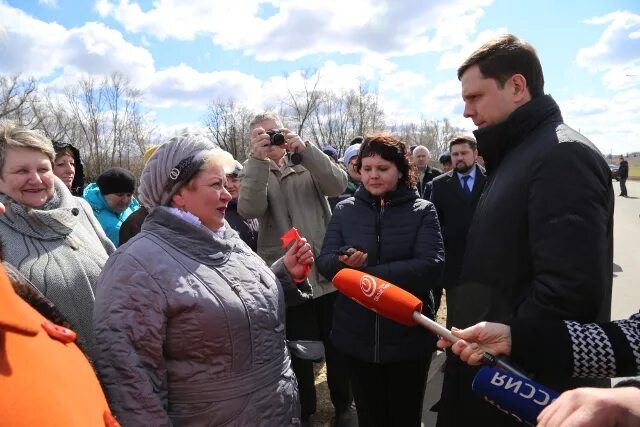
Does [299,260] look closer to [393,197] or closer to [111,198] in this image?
[393,197]

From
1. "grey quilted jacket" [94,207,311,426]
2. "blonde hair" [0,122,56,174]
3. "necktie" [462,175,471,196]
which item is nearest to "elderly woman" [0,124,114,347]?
"blonde hair" [0,122,56,174]

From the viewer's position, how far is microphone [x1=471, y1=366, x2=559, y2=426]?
1252mm

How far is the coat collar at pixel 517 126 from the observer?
6.09 feet

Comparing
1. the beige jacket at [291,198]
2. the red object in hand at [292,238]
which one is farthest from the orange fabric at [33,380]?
the beige jacket at [291,198]

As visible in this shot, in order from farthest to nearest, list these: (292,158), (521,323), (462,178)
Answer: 1. (462,178)
2. (292,158)
3. (521,323)

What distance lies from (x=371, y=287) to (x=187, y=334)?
2.59 ft

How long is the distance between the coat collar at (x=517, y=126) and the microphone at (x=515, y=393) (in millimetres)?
994

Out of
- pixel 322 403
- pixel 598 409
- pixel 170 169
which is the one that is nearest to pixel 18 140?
pixel 170 169

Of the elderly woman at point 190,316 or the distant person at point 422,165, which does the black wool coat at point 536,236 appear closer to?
the elderly woman at point 190,316

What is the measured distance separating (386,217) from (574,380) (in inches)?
57.4

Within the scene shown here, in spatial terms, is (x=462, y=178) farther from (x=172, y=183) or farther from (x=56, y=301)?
(x=56, y=301)

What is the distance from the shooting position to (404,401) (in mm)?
2877

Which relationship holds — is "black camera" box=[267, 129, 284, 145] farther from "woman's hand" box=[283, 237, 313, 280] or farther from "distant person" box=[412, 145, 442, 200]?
"distant person" box=[412, 145, 442, 200]

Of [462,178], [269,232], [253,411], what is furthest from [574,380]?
[462,178]
